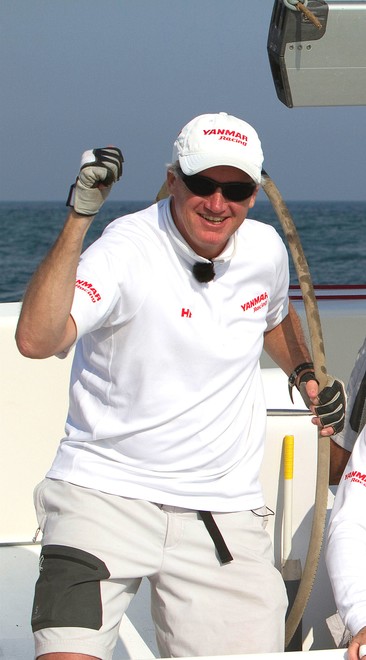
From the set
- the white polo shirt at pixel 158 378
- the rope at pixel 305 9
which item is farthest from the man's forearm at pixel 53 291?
the rope at pixel 305 9

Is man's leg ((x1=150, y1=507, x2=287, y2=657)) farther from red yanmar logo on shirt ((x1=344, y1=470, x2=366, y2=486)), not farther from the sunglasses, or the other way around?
the sunglasses

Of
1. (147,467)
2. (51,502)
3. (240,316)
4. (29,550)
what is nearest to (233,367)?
(240,316)

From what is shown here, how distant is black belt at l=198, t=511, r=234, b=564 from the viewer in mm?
2373

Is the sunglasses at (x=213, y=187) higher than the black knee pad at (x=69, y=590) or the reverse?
higher

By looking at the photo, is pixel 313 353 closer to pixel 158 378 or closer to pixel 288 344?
pixel 288 344

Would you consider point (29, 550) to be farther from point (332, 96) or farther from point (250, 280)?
point (332, 96)

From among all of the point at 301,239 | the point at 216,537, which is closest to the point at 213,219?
the point at 216,537

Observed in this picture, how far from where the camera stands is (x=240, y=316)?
7.90ft

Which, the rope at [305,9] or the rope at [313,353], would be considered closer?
the rope at [305,9]

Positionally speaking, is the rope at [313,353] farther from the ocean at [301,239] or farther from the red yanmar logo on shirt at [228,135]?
the ocean at [301,239]

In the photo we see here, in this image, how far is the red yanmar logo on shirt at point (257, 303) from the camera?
2436mm

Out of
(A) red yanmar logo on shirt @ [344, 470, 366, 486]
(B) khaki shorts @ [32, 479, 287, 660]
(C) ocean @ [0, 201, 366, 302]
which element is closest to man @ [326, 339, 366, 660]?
(A) red yanmar logo on shirt @ [344, 470, 366, 486]

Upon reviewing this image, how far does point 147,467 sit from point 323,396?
49cm

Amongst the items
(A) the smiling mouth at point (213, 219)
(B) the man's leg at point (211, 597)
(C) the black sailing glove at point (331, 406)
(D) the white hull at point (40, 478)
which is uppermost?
(A) the smiling mouth at point (213, 219)
